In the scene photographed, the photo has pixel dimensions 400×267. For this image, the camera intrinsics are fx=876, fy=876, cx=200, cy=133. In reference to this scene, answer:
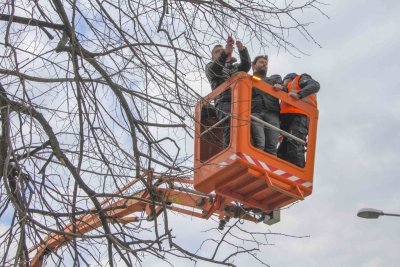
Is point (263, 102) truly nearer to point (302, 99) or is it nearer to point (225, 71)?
point (302, 99)

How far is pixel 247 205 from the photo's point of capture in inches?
384

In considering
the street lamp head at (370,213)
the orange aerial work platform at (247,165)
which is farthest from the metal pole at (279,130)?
the street lamp head at (370,213)

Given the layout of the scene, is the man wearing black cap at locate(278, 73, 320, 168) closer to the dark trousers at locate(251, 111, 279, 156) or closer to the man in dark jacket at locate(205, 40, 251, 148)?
the dark trousers at locate(251, 111, 279, 156)

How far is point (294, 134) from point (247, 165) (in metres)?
0.98

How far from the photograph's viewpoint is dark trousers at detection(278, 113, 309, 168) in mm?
9562

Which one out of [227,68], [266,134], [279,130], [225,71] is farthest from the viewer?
[266,134]

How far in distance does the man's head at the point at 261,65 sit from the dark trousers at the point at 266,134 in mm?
523

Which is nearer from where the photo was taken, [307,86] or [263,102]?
[263,102]

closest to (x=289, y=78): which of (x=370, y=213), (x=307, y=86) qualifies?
(x=307, y=86)

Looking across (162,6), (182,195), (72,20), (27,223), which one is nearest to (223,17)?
(162,6)

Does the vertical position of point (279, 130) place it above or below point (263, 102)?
below

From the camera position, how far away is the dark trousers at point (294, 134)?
9562 mm

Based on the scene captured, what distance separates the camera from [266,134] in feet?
30.7

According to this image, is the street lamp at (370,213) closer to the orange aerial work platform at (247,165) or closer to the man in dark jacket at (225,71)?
the orange aerial work platform at (247,165)
